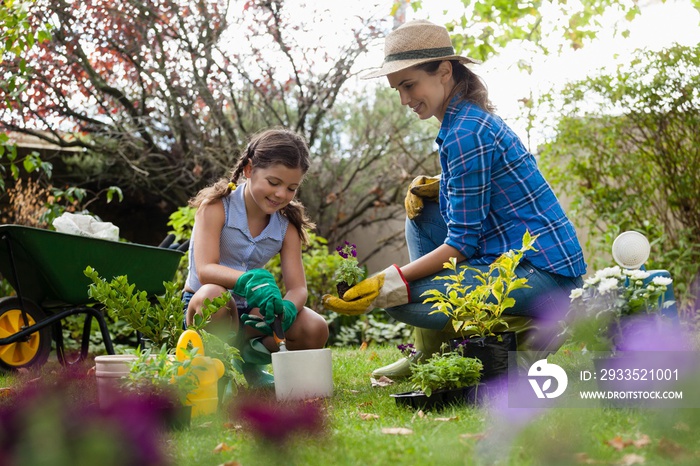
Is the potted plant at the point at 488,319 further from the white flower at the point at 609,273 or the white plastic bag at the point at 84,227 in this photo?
the white plastic bag at the point at 84,227

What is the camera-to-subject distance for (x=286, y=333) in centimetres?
292

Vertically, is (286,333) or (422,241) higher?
(422,241)

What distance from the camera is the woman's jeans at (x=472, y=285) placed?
259cm

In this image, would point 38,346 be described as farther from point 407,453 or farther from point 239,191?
point 407,453

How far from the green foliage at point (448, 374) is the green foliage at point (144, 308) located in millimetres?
663

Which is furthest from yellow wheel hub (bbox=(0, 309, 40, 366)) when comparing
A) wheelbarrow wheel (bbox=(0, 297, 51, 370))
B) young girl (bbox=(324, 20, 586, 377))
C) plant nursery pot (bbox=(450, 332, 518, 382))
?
plant nursery pot (bbox=(450, 332, 518, 382))

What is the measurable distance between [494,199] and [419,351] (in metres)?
0.74

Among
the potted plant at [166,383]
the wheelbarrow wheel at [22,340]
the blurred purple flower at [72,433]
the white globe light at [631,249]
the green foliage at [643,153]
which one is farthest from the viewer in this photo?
the green foliage at [643,153]

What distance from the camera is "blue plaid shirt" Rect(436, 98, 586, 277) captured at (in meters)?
2.60

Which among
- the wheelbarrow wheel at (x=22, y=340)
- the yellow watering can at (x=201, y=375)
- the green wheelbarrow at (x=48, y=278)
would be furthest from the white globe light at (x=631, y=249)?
the wheelbarrow wheel at (x=22, y=340)

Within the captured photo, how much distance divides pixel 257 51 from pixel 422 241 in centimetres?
307

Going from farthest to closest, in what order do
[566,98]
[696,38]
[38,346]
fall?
[566,98] → [696,38] → [38,346]

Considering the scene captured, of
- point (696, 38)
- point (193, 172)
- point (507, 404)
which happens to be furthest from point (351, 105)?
point (507, 404)

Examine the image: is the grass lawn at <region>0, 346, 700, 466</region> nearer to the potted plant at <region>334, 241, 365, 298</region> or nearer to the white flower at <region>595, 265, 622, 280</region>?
the white flower at <region>595, 265, 622, 280</region>
